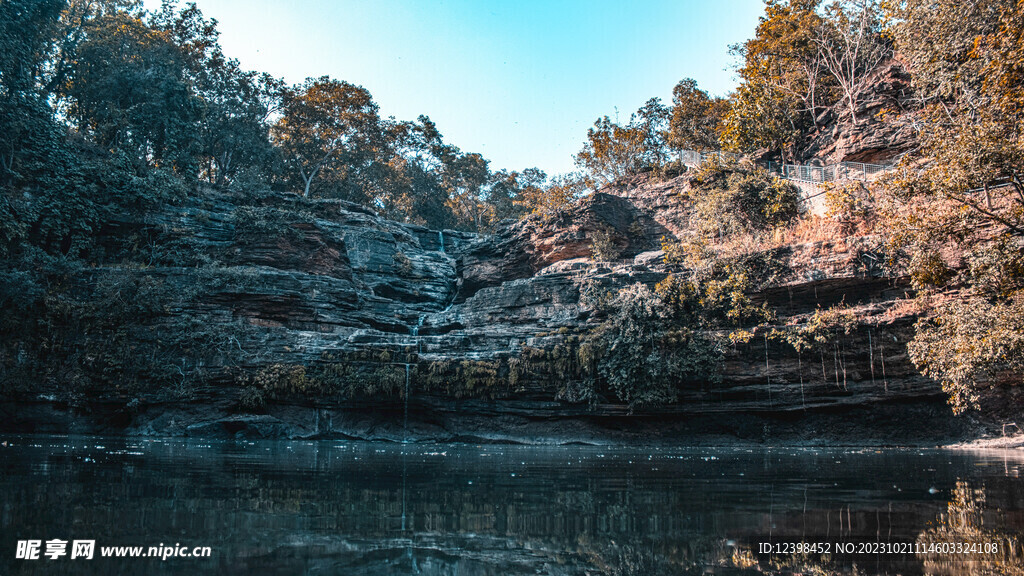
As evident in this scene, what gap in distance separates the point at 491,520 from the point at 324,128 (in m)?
34.7

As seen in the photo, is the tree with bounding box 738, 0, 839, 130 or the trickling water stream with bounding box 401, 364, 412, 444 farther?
the tree with bounding box 738, 0, 839, 130

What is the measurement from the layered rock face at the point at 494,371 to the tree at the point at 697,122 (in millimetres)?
14240

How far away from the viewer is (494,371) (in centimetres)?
1561

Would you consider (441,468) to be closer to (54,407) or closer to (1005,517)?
(1005,517)

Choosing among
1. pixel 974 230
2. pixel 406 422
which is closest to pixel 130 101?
pixel 406 422

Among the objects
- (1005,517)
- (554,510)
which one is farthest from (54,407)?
(1005,517)

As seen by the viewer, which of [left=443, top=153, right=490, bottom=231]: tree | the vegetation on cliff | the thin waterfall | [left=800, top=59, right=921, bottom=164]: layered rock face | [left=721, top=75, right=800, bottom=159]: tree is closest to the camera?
the vegetation on cliff

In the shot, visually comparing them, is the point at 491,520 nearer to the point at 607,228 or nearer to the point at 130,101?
the point at 607,228

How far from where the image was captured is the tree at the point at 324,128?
32.9 metres

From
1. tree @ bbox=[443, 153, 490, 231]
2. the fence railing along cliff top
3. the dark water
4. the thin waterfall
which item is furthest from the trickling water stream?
tree @ bbox=[443, 153, 490, 231]

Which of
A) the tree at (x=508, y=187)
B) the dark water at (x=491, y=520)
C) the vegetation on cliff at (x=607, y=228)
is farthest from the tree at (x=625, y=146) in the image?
the dark water at (x=491, y=520)

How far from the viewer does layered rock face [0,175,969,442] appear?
14.3 m

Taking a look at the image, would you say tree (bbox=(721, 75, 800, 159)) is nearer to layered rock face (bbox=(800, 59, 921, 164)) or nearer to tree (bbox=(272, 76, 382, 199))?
layered rock face (bbox=(800, 59, 921, 164))

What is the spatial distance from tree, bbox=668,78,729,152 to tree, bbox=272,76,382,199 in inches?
754
